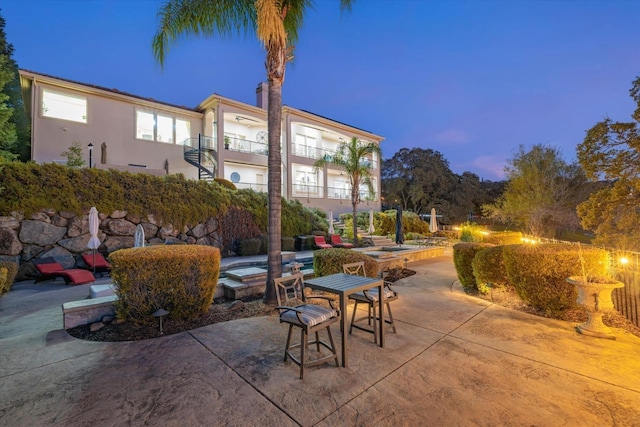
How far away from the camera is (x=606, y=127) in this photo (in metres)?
11.8

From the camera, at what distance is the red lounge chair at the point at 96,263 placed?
27.7ft

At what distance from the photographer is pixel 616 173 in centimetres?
1147

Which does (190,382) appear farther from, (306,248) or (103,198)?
(306,248)

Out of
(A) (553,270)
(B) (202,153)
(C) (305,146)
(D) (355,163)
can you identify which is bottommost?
(A) (553,270)

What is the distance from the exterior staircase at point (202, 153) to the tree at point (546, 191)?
21.1 meters

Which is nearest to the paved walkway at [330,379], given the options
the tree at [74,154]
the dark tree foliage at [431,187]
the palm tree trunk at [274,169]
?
the palm tree trunk at [274,169]

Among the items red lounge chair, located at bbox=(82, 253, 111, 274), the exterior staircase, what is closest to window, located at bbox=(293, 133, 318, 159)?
the exterior staircase

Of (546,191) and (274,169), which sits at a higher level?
(546,191)

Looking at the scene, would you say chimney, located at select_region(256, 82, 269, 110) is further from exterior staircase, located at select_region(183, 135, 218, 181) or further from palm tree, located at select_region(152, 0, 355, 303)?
palm tree, located at select_region(152, 0, 355, 303)

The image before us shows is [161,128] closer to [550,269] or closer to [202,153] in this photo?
[202,153]

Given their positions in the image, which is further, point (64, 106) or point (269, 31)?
point (64, 106)

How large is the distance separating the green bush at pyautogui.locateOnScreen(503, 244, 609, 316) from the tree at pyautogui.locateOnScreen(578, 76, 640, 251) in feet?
32.8

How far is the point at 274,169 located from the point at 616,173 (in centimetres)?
1434

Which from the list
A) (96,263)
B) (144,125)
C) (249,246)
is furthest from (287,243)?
(144,125)
